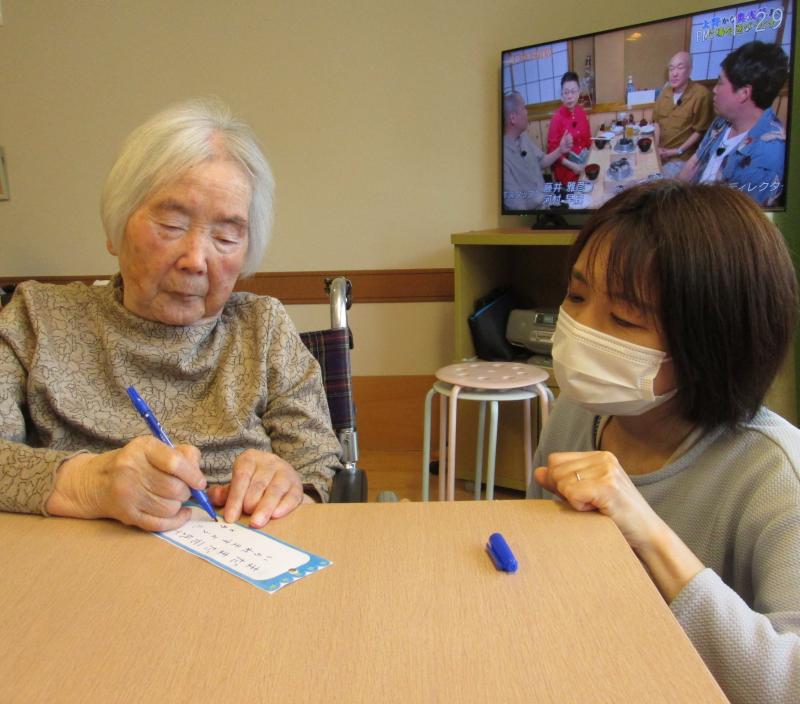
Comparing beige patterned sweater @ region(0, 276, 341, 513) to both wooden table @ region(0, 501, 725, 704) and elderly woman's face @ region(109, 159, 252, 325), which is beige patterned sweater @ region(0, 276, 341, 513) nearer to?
elderly woman's face @ region(109, 159, 252, 325)

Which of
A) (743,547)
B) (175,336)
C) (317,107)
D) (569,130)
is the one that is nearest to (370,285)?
(317,107)

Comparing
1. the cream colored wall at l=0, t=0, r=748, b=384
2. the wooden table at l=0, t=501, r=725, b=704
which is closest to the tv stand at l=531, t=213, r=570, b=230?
the cream colored wall at l=0, t=0, r=748, b=384

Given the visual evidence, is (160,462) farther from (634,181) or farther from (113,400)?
(634,181)

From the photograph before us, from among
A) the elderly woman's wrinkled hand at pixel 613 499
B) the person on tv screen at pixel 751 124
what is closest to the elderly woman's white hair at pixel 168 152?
the elderly woman's wrinkled hand at pixel 613 499

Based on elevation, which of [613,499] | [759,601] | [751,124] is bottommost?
[759,601]

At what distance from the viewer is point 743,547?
822 mm

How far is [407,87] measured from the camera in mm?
2793

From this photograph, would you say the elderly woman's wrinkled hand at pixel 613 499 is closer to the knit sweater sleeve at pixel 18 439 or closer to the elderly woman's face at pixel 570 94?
the knit sweater sleeve at pixel 18 439

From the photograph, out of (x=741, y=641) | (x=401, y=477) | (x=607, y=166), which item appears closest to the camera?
(x=741, y=641)

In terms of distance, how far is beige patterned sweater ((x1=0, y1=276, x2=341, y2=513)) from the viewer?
1076 mm

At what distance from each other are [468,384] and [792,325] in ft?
3.79

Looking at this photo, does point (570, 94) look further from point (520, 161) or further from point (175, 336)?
point (175, 336)

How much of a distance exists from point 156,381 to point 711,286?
0.87 metres

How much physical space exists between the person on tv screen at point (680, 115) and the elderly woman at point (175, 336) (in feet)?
5.42
